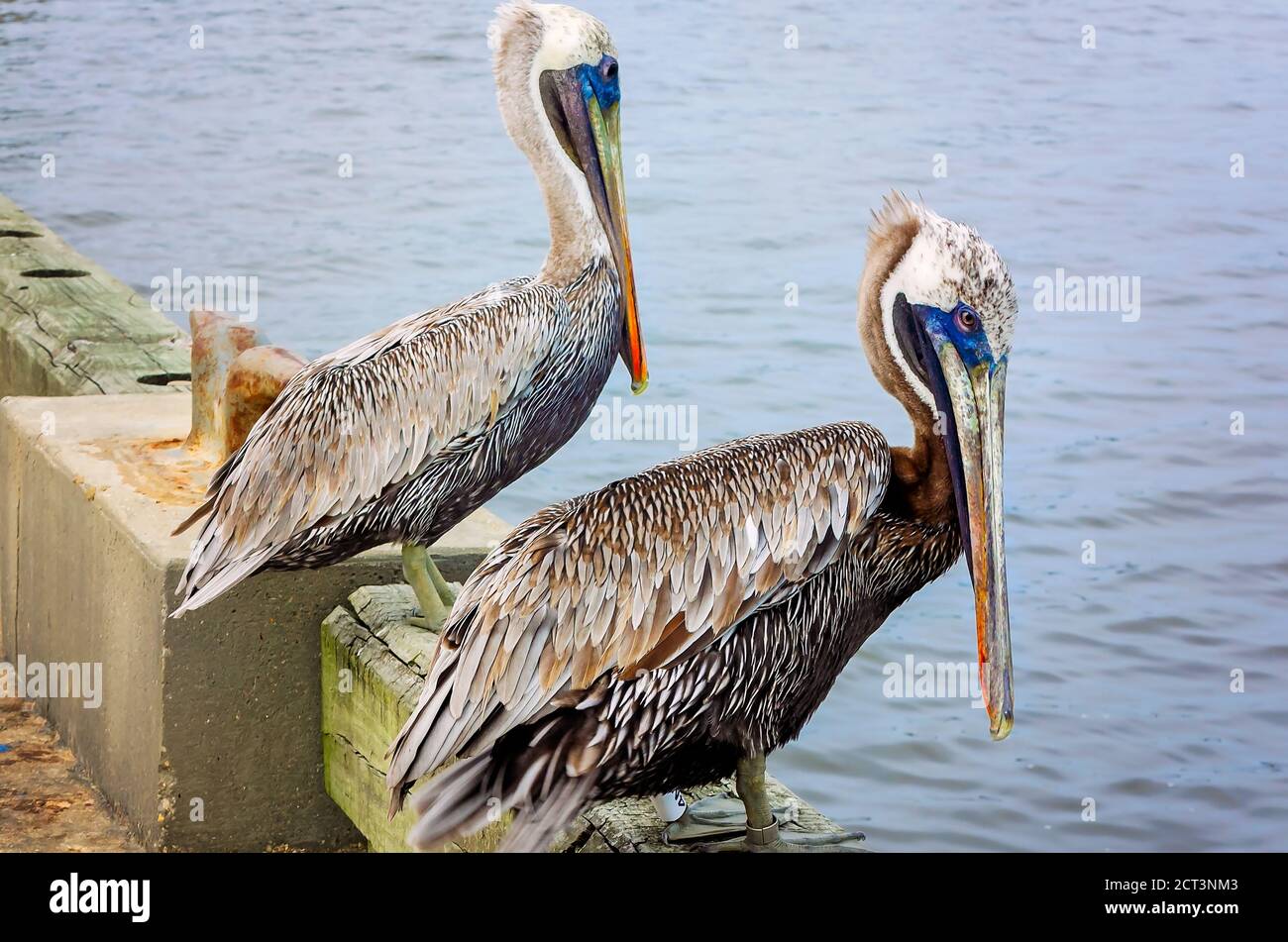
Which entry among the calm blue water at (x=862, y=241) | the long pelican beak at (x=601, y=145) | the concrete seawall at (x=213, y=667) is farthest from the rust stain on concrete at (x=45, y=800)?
the calm blue water at (x=862, y=241)

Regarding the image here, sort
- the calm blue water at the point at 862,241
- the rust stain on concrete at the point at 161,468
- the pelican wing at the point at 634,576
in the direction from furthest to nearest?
the calm blue water at the point at 862,241, the rust stain on concrete at the point at 161,468, the pelican wing at the point at 634,576

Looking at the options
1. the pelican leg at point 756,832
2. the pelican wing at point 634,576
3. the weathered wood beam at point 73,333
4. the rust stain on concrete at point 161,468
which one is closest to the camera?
the pelican wing at point 634,576

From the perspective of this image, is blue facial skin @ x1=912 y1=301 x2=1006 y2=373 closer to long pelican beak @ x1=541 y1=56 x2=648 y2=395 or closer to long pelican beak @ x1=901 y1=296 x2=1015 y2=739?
long pelican beak @ x1=901 y1=296 x2=1015 y2=739

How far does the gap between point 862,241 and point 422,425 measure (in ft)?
30.5

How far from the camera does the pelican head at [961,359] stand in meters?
3.25

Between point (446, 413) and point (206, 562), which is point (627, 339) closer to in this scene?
point (446, 413)

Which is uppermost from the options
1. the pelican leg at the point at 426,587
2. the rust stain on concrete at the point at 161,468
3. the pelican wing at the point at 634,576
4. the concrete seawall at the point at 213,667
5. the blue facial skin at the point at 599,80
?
the blue facial skin at the point at 599,80

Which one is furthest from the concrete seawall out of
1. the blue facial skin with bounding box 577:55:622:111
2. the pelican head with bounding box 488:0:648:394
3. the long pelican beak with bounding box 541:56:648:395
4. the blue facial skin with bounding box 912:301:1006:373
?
the blue facial skin with bounding box 577:55:622:111

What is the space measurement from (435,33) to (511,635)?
16.2 metres

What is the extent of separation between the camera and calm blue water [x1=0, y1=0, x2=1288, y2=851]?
7426 mm

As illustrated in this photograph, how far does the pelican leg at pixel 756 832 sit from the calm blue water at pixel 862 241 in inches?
123

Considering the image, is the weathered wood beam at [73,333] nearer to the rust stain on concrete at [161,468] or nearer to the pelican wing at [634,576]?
the rust stain on concrete at [161,468]

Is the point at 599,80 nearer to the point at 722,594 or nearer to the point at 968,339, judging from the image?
the point at 968,339

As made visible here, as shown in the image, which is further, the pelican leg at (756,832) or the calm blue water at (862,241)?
the calm blue water at (862,241)
